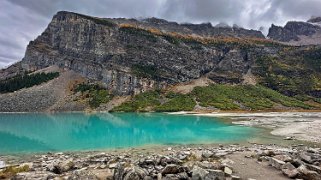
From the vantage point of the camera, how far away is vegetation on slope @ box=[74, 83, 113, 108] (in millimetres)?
176500

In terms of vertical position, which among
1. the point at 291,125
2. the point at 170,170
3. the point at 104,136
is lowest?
the point at 104,136

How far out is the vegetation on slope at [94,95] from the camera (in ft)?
579

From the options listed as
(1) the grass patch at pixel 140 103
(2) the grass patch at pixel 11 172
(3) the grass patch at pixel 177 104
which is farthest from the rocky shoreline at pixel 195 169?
(1) the grass patch at pixel 140 103

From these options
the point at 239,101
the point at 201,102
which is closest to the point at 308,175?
the point at 201,102

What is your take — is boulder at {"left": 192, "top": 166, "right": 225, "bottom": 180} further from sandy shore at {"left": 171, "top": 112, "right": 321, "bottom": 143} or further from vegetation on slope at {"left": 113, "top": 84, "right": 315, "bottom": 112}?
vegetation on slope at {"left": 113, "top": 84, "right": 315, "bottom": 112}

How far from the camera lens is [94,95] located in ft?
611

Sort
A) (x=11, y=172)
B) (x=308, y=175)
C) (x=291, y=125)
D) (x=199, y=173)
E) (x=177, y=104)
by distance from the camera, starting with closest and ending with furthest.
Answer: (x=199, y=173) < (x=308, y=175) < (x=11, y=172) < (x=291, y=125) < (x=177, y=104)

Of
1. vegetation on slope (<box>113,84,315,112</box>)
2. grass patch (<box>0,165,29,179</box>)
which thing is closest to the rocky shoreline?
grass patch (<box>0,165,29,179</box>)

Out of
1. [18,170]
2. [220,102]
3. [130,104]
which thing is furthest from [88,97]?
[18,170]

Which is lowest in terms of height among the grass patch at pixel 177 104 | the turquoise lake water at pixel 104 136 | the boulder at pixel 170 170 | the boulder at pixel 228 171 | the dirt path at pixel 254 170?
the turquoise lake water at pixel 104 136

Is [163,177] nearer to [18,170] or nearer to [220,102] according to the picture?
[18,170]

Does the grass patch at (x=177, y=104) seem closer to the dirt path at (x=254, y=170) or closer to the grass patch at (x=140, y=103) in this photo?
the grass patch at (x=140, y=103)

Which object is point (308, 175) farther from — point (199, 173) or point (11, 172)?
point (11, 172)

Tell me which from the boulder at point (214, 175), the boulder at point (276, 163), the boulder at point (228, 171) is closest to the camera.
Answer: the boulder at point (214, 175)
